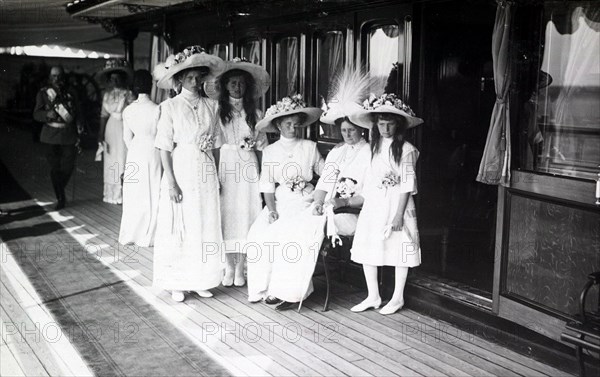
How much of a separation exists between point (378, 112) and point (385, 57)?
0.81m

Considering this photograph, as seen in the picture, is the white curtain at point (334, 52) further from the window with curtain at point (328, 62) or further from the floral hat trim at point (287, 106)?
the floral hat trim at point (287, 106)

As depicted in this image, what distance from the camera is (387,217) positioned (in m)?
5.11

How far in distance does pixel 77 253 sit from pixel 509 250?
15.0ft

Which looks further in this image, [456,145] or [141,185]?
[141,185]

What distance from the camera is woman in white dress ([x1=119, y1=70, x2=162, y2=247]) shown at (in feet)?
25.1

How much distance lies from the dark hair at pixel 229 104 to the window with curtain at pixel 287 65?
109 cm

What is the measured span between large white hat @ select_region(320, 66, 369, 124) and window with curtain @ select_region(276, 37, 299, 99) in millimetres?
1056

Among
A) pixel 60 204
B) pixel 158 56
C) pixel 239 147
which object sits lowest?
pixel 60 204

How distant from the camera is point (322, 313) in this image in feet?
17.0

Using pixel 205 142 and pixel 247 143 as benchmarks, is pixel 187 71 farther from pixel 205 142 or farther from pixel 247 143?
pixel 247 143

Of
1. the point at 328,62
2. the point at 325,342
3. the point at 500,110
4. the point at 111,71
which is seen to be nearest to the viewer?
the point at 500,110

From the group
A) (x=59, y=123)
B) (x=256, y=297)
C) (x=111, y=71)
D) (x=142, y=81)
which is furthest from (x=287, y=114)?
(x=59, y=123)

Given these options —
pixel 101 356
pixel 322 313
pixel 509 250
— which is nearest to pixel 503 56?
pixel 509 250

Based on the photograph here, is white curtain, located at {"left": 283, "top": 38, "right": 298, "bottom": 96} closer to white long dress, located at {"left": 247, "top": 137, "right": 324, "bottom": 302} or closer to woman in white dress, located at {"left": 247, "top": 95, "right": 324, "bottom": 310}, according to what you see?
woman in white dress, located at {"left": 247, "top": 95, "right": 324, "bottom": 310}
